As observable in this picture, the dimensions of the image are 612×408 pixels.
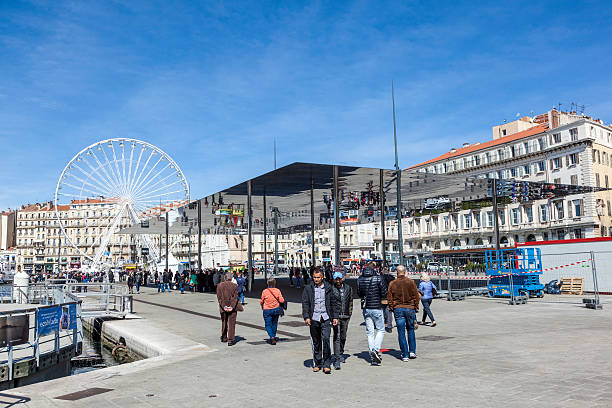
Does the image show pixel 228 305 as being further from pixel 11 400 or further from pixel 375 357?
pixel 11 400

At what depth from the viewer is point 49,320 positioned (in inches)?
466

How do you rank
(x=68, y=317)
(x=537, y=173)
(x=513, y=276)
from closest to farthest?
1. (x=68, y=317)
2. (x=513, y=276)
3. (x=537, y=173)

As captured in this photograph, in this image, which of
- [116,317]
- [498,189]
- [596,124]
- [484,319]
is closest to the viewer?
[484,319]

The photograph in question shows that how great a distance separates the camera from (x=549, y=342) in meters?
11.1

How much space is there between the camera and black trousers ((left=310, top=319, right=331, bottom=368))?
348 inches

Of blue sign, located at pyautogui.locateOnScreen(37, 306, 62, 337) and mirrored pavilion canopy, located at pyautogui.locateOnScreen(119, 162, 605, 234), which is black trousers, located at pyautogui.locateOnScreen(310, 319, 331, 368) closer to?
blue sign, located at pyautogui.locateOnScreen(37, 306, 62, 337)

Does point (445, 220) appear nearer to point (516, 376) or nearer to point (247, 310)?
→ point (247, 310)

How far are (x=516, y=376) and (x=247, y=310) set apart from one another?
49.5 feet

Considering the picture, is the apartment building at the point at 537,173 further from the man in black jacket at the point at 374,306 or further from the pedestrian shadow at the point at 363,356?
the man in black jacket at the point at 374,306

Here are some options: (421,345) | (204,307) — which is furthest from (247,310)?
(421,345)

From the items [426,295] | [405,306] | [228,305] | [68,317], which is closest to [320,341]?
[405,306]

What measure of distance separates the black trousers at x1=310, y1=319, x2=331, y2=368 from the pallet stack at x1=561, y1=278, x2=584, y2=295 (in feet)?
68.3

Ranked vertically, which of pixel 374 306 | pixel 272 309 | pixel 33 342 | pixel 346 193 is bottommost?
pixel 33 342

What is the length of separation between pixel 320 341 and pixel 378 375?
3.76 ft
